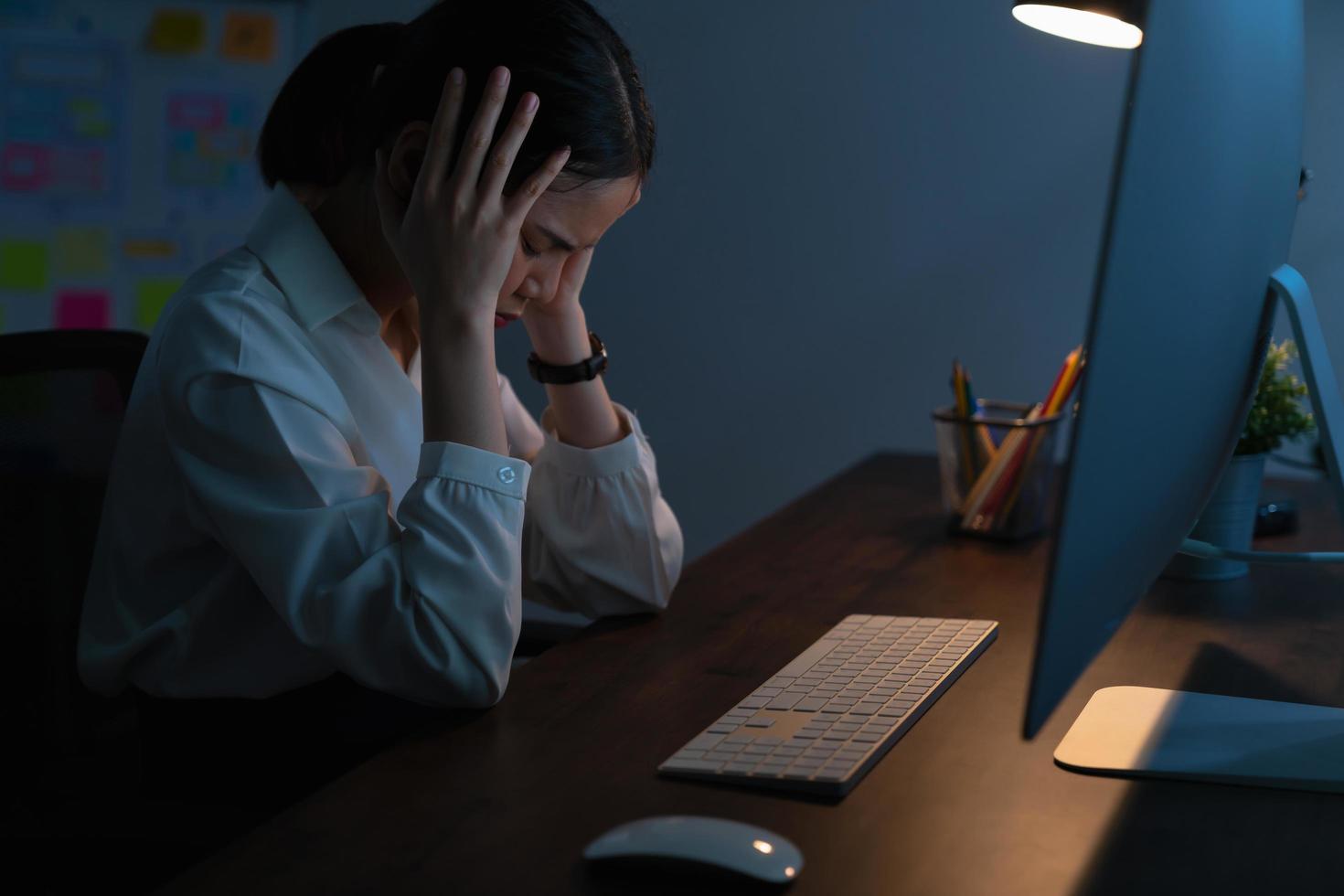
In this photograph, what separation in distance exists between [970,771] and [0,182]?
227 cm

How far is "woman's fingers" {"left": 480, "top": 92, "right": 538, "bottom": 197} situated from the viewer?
0.99 metres

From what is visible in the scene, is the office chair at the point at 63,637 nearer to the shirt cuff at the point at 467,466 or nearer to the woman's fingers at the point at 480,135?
the shirt cuff at the point at 467,466

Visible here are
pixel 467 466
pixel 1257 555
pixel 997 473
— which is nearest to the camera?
pixel 1257 555

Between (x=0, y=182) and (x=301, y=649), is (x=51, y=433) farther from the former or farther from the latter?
(x=0, y=182)

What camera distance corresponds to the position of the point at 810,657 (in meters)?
0.99

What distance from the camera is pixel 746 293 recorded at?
2.39 metres

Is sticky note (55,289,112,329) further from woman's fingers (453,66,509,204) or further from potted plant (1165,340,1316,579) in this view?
potted plant (1165,340,1316,579)

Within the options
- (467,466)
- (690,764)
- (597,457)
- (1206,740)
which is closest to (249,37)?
(597,457)

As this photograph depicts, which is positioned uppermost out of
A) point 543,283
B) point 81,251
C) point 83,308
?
point 543,283

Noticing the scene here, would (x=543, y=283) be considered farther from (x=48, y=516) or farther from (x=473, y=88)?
(x=48, y=516)

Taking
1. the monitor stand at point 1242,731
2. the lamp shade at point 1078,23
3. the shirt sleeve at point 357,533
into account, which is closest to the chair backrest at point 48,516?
the shirt sleeve at point 357,533

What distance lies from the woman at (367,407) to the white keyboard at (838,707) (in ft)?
0.62

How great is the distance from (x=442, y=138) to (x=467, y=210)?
6 cm

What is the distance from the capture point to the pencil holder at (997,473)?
1.40 metres
